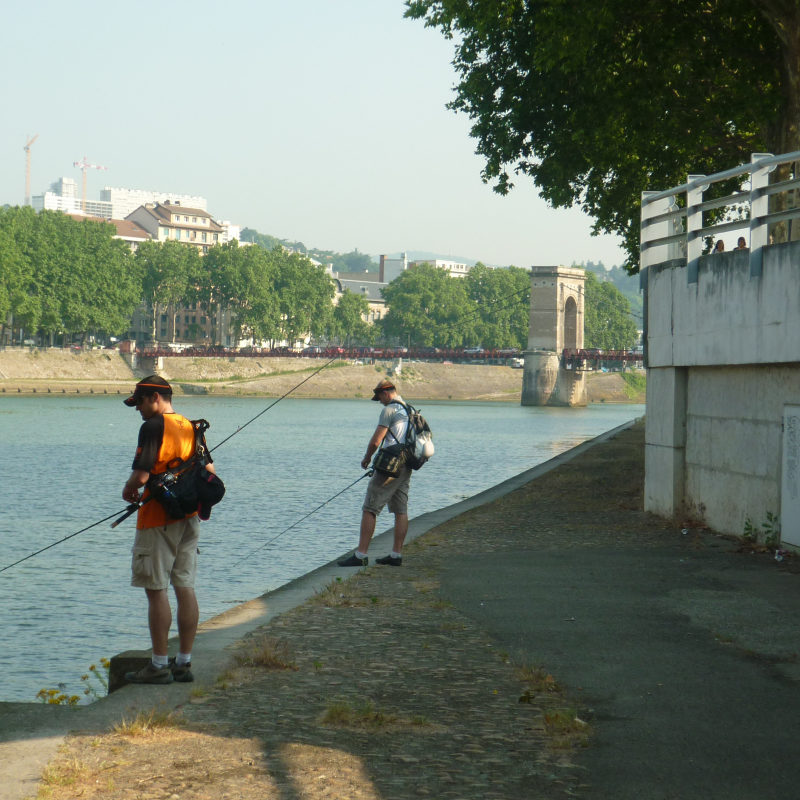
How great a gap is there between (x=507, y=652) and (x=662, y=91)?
38.1 feet

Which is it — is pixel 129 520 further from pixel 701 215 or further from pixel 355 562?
pixel 701 215

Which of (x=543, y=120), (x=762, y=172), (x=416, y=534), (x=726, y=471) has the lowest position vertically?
(x=416, y=534)

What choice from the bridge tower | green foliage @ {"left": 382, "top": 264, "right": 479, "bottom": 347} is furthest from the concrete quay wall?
green foliage @ {"left": 382, "top": 264, "right": 479, "bottom": 347}

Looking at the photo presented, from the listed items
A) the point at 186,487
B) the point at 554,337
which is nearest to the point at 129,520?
the point at 186,487

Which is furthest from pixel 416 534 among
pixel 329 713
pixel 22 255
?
pixel 22 255

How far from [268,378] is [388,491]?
94.9 meters

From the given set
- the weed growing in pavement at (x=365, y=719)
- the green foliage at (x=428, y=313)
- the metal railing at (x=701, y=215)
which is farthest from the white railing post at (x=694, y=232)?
the green foliage at (x=428, y=313)

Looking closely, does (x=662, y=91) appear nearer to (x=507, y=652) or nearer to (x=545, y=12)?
(x=545, y=12)

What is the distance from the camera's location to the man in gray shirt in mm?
9336

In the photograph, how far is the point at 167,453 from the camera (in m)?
5.75

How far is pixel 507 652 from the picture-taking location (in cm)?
629

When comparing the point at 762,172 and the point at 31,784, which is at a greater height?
the point at 762,172

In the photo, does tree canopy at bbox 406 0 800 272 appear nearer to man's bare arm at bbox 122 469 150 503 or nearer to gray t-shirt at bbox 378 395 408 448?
gray t-shirt at bbox 378 395 408 448

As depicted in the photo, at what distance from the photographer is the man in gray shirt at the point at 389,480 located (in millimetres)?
9336
